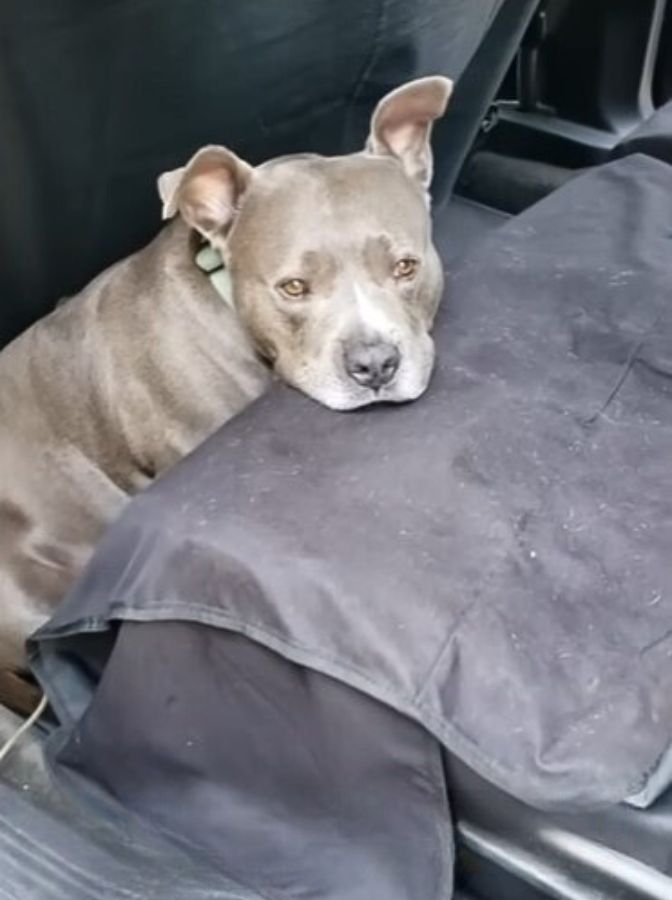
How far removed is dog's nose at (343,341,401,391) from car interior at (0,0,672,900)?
0.35ft

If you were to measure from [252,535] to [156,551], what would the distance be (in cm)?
9

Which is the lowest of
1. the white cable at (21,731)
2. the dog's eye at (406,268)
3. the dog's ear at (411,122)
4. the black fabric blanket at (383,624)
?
the white cable at (21,731)

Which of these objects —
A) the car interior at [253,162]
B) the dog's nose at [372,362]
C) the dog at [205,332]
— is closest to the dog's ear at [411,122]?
the dog at [205,332]

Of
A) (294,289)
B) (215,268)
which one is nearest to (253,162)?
(215,268)

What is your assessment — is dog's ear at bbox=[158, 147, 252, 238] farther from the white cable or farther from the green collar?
the white cable

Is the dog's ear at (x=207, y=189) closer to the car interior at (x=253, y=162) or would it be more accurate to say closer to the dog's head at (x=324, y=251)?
the dog's head at (x=324, y=251)

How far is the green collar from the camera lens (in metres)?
1.83

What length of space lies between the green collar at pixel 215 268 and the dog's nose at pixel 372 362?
0.21 metres

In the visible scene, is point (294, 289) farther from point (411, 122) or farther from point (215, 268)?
point (411, 122)

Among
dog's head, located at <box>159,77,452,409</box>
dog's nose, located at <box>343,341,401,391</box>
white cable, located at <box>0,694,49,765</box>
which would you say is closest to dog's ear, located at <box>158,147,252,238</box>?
dog's head, located at <box>159,77,452,409</box>

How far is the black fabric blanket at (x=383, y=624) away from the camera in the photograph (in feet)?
4.28

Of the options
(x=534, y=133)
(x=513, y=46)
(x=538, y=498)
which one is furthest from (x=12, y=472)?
(x=534, y=133)

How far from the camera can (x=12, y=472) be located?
1.88m

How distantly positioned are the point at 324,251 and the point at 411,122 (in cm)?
23
